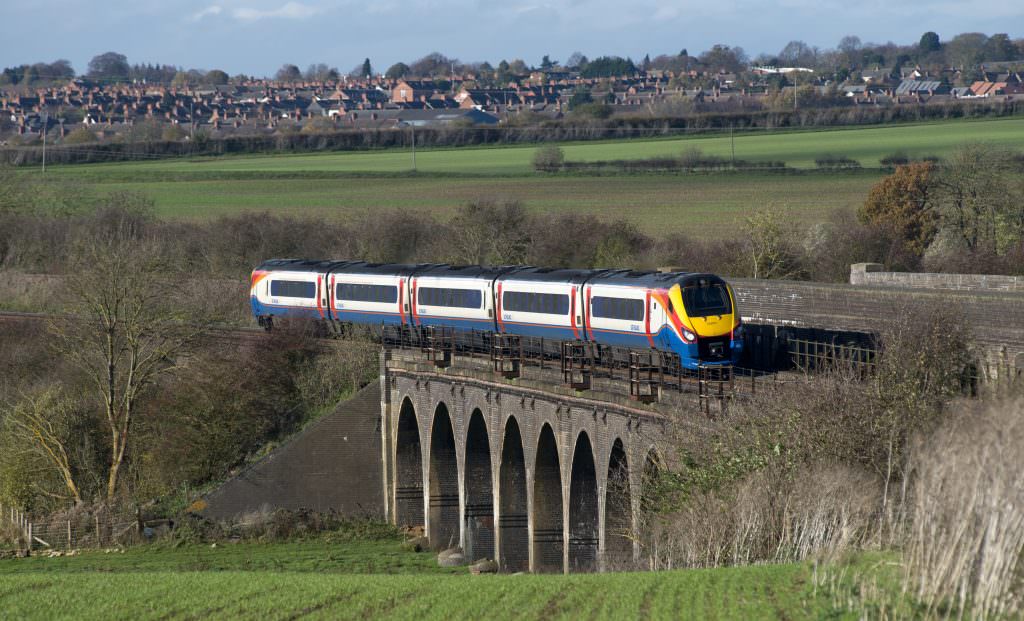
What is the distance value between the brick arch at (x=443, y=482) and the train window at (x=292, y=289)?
10.5 metres

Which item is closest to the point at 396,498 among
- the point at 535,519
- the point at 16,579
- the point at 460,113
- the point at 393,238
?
the point at 535,519

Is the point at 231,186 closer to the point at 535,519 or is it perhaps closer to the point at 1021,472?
the point at 535,519

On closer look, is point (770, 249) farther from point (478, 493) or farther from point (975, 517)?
point (975, 517)

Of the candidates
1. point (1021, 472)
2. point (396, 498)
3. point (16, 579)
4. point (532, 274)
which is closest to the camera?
point (1021, 472)

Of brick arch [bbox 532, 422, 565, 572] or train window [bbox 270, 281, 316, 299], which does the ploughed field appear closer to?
train window [bbox 270, 281, 316, 299]

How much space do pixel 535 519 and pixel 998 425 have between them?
26.8m

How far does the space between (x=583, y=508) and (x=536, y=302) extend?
277 inches

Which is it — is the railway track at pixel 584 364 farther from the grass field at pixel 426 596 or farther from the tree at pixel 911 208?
the tree at pixel 911 208

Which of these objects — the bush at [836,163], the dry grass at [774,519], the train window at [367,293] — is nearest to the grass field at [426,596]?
the dry grass at [774,519]

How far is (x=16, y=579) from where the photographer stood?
26.7 metres

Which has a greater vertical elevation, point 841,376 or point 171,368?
point 841,376

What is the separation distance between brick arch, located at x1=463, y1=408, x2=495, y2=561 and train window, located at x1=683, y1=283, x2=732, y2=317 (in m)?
9.71

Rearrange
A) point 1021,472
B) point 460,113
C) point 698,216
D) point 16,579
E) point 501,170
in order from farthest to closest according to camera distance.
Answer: point 460,113 < point 501,170 < point 698,216 < point 16,579 < point 1021,472

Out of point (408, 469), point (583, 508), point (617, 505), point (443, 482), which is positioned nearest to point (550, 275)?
point (583, 508)
